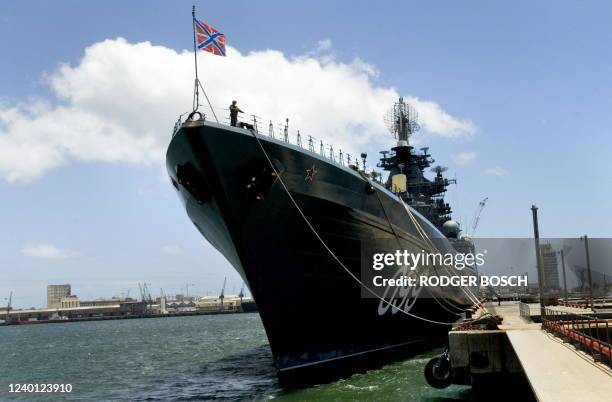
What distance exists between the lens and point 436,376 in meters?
16.4

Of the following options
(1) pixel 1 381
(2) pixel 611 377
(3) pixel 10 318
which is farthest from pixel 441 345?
(3) pixel 10 318

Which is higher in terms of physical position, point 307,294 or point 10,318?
point 307,294

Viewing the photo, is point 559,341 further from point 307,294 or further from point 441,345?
point 441,345

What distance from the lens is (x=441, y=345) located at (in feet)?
89.7

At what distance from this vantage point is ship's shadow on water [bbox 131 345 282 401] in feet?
59.4

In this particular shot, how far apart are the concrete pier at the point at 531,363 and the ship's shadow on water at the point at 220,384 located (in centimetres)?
628

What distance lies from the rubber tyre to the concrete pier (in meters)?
Answer: 0.96

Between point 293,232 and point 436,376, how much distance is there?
→ 6.29 meters

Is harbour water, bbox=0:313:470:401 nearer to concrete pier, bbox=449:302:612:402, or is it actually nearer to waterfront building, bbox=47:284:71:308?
concrete pier, bbox=449:302:612:402

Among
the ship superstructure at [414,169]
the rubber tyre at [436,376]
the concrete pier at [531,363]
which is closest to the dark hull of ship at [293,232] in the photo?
the rubber tyre at [436,376]

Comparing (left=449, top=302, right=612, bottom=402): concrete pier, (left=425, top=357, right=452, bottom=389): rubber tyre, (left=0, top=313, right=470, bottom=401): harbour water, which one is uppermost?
(left=449, top=302, right=612, bottom=402): concrete pier

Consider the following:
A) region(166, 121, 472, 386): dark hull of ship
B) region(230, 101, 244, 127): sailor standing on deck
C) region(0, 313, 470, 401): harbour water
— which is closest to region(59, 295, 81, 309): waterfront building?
region(0, 313, 470, 401): harbour water

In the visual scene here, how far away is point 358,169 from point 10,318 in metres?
161

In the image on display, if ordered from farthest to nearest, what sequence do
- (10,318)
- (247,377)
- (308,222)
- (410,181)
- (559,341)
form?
1. (10,318)
2. (410,181)
3. (247,377)
4. (308,222)
5. (559,341)
